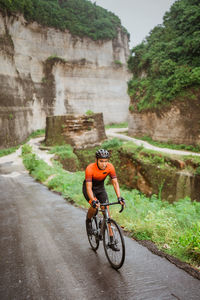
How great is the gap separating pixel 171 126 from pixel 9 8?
2239 centimetres

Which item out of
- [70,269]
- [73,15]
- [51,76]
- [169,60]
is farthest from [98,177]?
[73,15]

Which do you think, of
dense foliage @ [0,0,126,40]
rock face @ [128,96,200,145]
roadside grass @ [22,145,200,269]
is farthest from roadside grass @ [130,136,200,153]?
dense foliage @ [0,0,126,40]

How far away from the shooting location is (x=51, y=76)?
3247cm

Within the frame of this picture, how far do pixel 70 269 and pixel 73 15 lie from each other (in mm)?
40000

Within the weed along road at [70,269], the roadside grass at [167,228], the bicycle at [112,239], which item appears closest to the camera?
the weed along road at [70,269]

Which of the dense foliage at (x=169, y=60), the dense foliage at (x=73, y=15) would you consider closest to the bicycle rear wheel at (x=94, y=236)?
the dense foliage at (x=169, y=60)

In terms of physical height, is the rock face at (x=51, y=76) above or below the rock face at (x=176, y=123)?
above

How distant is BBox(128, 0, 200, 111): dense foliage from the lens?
1745cm

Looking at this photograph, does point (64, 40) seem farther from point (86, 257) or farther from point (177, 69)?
point (86, 257)

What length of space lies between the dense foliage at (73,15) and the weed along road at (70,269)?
27143mm

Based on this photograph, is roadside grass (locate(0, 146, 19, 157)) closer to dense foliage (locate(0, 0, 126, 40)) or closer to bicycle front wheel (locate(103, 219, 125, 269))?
dense foliage (locate(0, 0, 126, 40))

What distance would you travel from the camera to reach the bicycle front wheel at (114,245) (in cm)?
332

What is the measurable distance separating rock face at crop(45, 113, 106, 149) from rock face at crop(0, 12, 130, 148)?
514 cm

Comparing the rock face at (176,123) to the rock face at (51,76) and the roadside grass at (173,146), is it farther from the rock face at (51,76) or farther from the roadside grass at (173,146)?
the rock face at (51,76)
